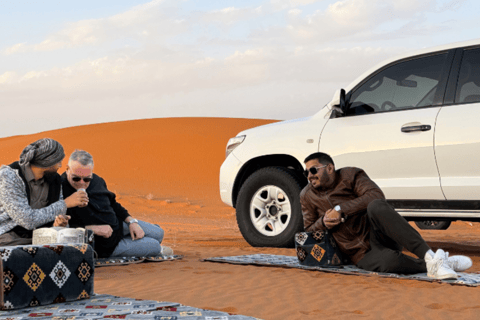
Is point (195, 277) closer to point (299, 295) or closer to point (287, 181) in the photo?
point (299, 295)

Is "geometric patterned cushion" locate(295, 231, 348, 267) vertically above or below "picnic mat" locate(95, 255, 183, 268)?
above

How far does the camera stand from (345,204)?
6.00m

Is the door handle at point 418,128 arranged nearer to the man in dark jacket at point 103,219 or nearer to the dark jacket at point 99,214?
the man in dark jacket at point 103,219

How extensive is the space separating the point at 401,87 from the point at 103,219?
3.65 m

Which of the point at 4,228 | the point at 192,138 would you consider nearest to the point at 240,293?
the point at 4,228

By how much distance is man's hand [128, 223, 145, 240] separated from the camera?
704 cm

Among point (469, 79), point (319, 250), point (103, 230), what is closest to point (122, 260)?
point (103, 230)

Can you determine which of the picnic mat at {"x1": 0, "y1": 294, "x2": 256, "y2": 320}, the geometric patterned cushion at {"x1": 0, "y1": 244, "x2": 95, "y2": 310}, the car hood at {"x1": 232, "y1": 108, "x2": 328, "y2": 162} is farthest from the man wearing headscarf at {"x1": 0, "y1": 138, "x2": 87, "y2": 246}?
the car hood at {"x1": 232, "y1": 108, "x2": 328, "y2": 162}

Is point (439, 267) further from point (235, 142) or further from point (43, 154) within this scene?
point (235, 142)

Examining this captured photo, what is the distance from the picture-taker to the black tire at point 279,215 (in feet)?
26.0

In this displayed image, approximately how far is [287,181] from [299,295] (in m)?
3.16

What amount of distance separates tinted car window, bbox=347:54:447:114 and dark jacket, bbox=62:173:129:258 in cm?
299

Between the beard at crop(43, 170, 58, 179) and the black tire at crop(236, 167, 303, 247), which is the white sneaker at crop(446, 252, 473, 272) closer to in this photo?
the black tire at crop(236, 167, 303, 247)

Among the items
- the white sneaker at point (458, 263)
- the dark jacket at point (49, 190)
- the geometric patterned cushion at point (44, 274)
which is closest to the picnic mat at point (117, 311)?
the geometric patterned cushion at point (44, 274)
